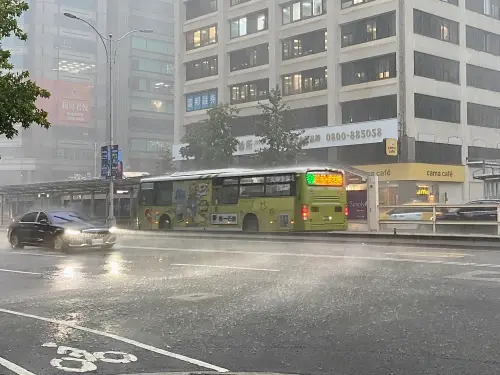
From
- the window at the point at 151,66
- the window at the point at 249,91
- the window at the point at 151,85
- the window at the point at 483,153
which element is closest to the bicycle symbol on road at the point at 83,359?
the window at the point at 483,153

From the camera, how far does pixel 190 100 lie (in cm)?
6197

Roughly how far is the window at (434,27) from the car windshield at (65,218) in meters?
34.3

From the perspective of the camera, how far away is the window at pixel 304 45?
50.3 metres

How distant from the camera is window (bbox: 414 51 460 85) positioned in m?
45.5

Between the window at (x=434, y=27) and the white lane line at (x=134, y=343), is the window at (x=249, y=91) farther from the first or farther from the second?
the white lane line at (x=134, y=343)

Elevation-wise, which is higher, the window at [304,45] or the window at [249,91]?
the window at [304,45]

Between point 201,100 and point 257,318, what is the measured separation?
5442 centimetres

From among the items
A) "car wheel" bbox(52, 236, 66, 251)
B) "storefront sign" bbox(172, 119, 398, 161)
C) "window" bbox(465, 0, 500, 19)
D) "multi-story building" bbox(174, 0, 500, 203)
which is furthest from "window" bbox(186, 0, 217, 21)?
"car wheel" bbox(52, 236, 66, 251)

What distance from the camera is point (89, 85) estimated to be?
9256 cm

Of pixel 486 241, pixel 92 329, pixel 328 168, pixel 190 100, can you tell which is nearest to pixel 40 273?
pixel 92 329

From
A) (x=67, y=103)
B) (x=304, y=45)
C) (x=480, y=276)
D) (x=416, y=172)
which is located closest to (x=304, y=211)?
(x=480, y=276)

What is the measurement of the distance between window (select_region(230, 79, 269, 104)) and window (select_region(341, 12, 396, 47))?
9306 mm

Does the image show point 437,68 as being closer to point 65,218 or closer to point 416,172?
point 416,172

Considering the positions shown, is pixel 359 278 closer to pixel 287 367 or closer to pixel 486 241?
pixel 287 367
